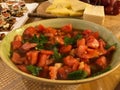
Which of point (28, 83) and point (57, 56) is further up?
point (57, 56)

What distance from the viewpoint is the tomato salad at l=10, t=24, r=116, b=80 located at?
0.65 metres

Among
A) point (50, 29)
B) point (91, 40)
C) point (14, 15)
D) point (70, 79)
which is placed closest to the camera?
point (70, 79)

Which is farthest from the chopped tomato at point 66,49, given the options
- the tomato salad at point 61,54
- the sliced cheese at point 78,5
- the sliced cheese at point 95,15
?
the sliced cheese at point 78,5

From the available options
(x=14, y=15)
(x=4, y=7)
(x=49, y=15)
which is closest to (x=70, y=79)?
(x=49, y=15)

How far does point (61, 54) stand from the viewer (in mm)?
717

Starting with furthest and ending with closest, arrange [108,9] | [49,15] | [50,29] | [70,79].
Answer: [108,9] → [49,15] → [50,29] → [70,79]

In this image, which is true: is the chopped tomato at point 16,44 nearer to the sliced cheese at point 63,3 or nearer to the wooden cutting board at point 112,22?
the wooden cutting board at point 112,22

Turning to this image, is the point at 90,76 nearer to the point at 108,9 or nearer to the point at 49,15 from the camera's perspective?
the point at 49,15

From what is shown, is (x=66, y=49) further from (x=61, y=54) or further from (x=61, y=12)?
(x=61, y=12)

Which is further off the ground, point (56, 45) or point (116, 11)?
point (56, 45)

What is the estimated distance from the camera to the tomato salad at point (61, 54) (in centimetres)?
65

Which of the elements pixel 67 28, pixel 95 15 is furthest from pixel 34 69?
pixel 95 15

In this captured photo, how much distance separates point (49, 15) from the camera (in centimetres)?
114

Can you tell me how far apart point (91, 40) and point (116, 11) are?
1.96ft
